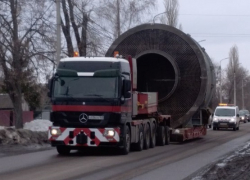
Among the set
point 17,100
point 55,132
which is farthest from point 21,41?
point 55,132

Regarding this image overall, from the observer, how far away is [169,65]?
25297 mm

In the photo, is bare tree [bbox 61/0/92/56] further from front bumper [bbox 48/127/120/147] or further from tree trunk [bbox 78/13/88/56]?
front bumper [bbox 48/127/120/147]

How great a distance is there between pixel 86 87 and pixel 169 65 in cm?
712

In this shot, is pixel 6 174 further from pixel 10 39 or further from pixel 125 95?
Answer: pixel 10 39

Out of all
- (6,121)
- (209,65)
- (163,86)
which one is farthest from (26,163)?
(6,121)

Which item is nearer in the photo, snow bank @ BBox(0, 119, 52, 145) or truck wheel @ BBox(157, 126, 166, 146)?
snow bank @ BBox(0, 119, 52, 145)

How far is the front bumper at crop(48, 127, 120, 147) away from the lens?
19.0 m

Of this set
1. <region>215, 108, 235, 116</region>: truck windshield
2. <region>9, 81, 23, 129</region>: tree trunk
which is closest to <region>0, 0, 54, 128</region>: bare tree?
<region>9, 81, 23, 129</region>: tree trunk

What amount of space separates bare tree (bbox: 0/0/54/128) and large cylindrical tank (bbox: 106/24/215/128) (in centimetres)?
754

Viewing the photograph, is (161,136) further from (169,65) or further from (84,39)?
(84,39)

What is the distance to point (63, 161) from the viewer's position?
17.5 metres

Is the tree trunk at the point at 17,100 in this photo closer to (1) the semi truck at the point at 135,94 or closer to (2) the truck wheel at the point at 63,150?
(1) the semi truck at the point at 135,94

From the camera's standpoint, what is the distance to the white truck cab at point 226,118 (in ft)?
145

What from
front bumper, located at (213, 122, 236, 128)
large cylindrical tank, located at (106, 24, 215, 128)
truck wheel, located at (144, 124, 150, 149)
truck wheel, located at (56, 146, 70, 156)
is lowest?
truck wheel, located at (56, 146, 70, 156)
